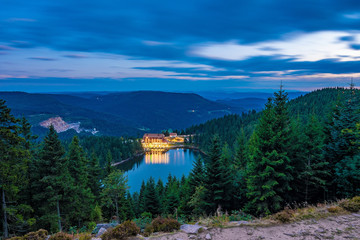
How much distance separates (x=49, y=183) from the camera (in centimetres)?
1738

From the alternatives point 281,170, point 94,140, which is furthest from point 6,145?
point 94,140

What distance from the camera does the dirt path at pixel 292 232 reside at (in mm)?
7793

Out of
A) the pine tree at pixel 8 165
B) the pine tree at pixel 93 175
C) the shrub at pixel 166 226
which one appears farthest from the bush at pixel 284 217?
the pine tree at pixel 93 175

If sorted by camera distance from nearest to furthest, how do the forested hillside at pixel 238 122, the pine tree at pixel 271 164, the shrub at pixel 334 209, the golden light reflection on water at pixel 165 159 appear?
the shrub at pixel 334 209
the pine tree at pixel 271 164
the golden light reflection on water at pixel 165 159
the forested hillside at pixel 238 122

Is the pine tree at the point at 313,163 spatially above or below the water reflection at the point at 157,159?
A: above

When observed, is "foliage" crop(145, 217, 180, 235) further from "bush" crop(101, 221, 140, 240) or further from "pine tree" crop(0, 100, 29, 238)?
"pine tree" crop(0, 100, 29, 238)

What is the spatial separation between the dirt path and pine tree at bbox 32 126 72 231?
12.9 meters

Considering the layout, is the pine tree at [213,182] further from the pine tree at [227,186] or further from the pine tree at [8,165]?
the pine tree at [8,165]

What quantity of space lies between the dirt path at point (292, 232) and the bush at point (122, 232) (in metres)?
0.71

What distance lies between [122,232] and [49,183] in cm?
1251

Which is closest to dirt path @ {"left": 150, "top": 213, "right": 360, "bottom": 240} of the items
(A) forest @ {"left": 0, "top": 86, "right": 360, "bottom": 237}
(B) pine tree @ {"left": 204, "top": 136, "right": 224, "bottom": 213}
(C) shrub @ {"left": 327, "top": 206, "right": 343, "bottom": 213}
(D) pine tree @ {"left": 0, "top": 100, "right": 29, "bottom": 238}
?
(C) shrub @ {"left": 327, "top": 206, "right": 343, "bottom": 213}

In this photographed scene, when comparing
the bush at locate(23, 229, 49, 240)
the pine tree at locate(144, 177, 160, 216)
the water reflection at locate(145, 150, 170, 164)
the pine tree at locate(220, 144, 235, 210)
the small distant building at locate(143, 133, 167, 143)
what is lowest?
the water reflection at locate(145, 150, 170, 164)

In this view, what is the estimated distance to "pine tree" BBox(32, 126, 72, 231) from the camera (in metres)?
17.1

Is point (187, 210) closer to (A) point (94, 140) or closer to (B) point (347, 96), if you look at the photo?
(B) point (347, 96)
